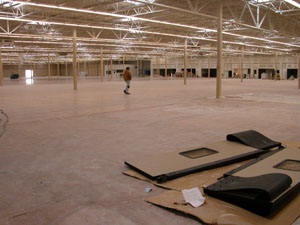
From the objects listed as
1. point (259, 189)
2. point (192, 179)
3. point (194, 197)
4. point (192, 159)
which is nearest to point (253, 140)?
point (192, 159)

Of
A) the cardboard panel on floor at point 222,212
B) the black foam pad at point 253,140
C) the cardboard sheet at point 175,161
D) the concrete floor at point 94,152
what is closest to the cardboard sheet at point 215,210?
the cardboard panel on floor at point 222,212

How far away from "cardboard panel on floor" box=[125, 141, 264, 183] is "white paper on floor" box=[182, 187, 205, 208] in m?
0.60

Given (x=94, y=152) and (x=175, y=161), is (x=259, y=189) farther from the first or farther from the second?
(x=94, y=152)

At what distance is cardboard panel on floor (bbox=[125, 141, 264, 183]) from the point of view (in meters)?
4.47

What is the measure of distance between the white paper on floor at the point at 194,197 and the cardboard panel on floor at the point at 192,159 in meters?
0.60

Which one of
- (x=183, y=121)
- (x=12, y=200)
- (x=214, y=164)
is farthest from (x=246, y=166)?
(x=183, y=121)

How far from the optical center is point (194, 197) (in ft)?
11.7

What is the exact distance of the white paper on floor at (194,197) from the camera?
135 inches

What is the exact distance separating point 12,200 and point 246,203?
2659 millimetres

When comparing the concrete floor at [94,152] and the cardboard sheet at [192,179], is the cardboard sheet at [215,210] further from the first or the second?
the concrete floor at [94,152]

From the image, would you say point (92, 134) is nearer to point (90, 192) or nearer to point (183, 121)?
point (183, 121)

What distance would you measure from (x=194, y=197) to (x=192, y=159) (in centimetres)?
135

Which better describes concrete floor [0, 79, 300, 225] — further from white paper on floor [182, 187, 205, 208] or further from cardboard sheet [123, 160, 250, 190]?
white paper on floor [182, 187, 205, 208]

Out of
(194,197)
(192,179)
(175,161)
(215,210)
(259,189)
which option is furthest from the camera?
(175,161)
